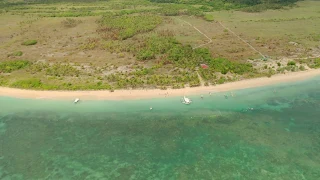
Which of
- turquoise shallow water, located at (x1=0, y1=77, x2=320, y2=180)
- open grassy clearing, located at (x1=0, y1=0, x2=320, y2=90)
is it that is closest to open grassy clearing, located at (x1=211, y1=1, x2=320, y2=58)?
open grassy clearing, located at (x1=0, y1=0, x2=320, y2=90)

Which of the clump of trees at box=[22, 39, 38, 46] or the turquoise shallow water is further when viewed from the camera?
the clump of trees at box=[22, 39, 38, 46]

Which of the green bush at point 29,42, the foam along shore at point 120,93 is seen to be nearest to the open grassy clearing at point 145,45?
the green bush at point 29,42

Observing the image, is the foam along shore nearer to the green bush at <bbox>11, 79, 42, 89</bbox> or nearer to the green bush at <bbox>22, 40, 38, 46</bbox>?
the green bush at <bbox>11, 79, 42, 89</bbox>

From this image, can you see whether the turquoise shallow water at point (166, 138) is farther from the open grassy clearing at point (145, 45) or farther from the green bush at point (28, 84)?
the open grassy clearing at point (145, 45)

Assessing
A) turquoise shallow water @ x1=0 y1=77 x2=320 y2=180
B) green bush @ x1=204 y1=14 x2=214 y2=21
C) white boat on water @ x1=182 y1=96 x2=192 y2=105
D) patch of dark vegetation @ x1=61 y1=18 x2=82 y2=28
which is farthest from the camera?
green bush @ x1=204 y1=14 x2=214 y2=21

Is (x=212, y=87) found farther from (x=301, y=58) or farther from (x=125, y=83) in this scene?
(x=301, y=58)

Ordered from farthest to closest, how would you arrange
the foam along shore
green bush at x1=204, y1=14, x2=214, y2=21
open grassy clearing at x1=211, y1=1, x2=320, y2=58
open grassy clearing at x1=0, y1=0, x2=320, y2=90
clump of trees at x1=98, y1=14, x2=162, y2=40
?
green bush at x1=204, y1=14, x2=214, y2=21 → clump of trees at x1=98, y1=14, x2=162, y2=40 → open grassy clearing at x1=211, y1=1, x2=320, y2=58 → open grassy clearing at x1=0, y1=0, x2=320, y2=90 → the foam along shore
